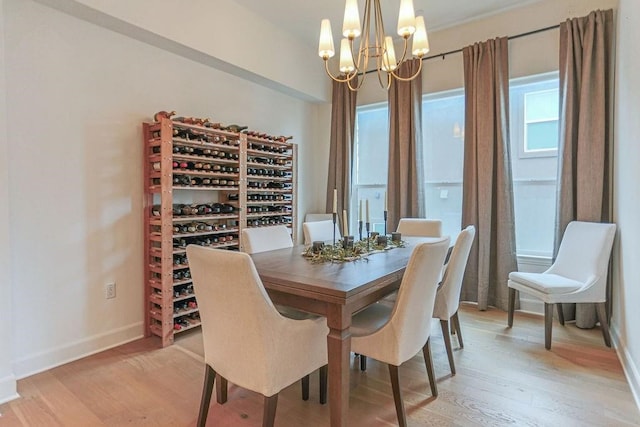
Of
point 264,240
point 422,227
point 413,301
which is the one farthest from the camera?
point 422,227

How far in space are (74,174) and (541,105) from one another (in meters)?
4.10

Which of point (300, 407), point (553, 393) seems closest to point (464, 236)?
point (553, 393)

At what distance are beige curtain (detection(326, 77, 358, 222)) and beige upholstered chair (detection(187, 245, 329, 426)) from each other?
3026mm

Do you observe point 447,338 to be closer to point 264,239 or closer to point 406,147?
point 264,239

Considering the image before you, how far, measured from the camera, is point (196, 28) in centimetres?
297

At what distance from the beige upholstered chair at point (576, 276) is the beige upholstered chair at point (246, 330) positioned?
6.64ft

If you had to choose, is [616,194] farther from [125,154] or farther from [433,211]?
[125,154]

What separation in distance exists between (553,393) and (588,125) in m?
2.22

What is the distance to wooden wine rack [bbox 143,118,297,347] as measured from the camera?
2693mm

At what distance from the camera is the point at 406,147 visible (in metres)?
3.91

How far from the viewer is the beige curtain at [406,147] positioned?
3.87 m

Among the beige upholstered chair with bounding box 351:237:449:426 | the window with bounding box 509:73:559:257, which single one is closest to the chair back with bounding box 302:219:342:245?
the beige upholstered chair with bounding box 351:237:449:426

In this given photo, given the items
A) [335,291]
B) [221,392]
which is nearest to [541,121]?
[335,291]

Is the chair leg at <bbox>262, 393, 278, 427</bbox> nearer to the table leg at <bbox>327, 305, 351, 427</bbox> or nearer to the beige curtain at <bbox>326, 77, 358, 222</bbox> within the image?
the table leg at <bbox>327, 305, 351, 427</bbox>
